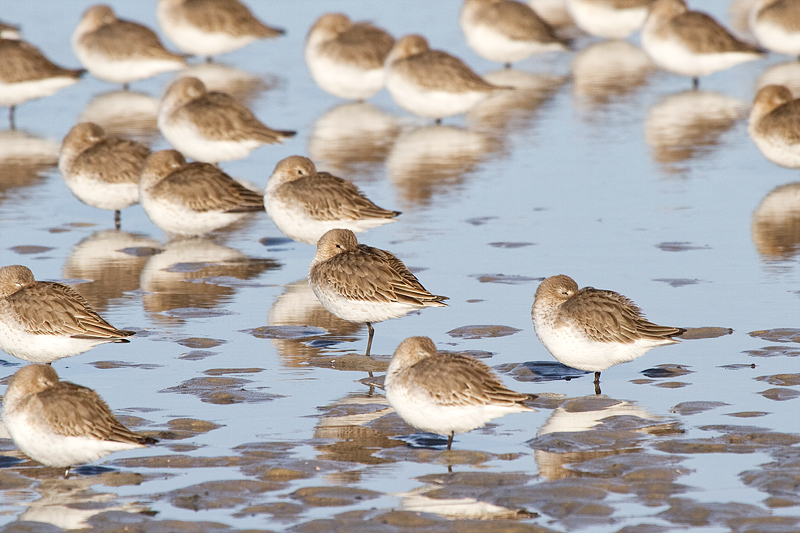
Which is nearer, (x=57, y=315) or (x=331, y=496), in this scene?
(x=331, y=496)

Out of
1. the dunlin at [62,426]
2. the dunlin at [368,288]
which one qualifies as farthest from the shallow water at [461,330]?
the dunlin at [368,288]

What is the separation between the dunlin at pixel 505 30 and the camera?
2705cm

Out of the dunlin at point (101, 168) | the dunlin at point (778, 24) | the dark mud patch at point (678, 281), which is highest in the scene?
the dunlin at point (778, 24)

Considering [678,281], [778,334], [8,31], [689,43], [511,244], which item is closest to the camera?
[778,334]

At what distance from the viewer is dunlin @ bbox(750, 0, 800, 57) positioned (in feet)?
Answer: 85.9

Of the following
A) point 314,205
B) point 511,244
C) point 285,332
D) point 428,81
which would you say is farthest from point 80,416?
point 428,81

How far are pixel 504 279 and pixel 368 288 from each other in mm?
3036

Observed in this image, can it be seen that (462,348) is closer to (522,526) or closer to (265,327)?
(265,327)

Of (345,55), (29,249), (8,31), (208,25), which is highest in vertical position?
(208,25)

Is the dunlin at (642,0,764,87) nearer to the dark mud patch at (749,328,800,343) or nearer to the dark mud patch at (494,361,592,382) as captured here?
the dark mud patch at (749,328,800,343)

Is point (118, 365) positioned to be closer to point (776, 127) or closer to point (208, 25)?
point (776, 127)

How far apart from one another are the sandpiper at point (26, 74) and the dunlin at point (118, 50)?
2.45 meters

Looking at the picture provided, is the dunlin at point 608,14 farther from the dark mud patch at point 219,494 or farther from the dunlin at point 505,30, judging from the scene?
the dark mud patch at point 219,494

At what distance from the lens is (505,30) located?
2706cm
